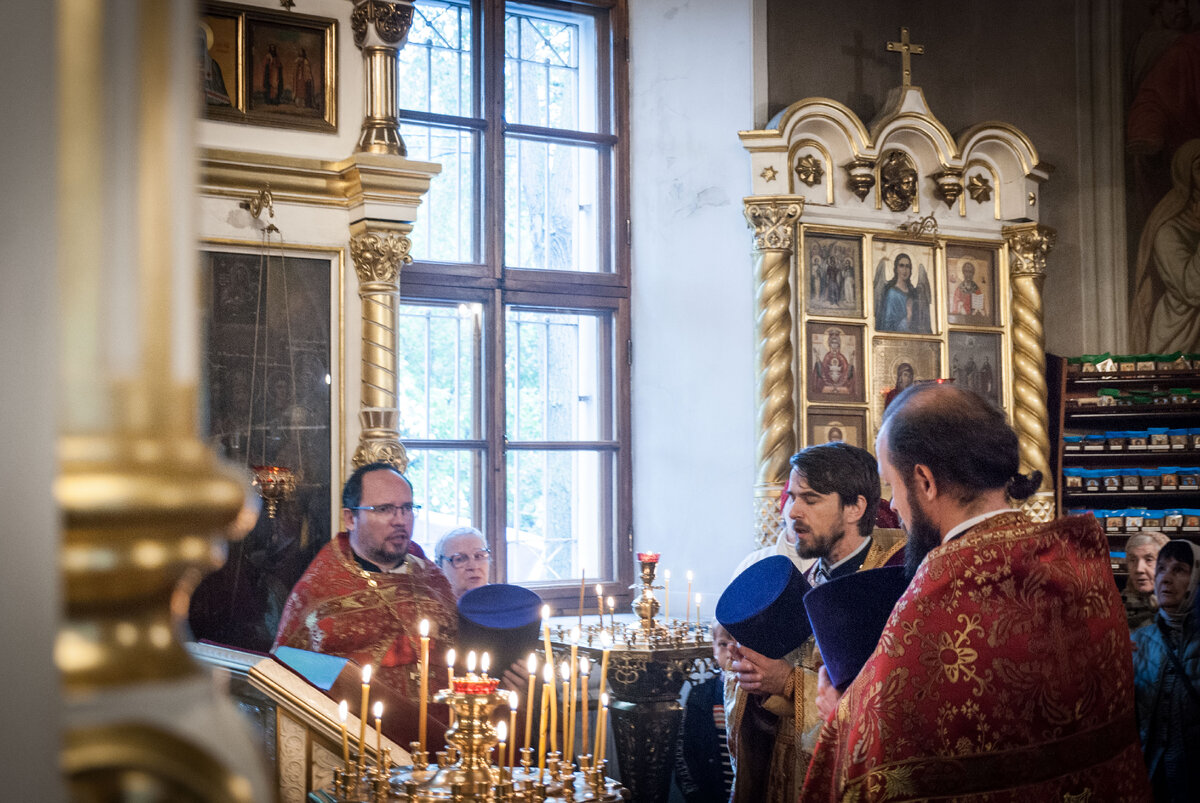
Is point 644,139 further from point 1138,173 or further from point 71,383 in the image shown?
point 71,383

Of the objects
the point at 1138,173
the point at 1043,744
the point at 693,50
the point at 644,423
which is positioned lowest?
the point at 1043,744

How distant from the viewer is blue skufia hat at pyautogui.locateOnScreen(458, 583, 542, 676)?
4.24 meters

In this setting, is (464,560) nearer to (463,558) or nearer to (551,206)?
(463,558)

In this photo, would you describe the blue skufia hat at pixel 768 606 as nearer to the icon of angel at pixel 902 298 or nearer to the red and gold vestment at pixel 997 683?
the red and gold vestment at pixel 997 683

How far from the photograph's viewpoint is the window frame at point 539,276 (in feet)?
26.1

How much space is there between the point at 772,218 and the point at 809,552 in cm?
409

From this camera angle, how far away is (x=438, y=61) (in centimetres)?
817

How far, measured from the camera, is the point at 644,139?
8367mm

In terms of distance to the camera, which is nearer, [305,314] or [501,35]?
[305,314]

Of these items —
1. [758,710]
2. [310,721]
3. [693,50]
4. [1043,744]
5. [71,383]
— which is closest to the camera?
[71,383]

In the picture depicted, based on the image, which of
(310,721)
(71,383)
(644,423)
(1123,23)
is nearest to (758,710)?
(310,721)

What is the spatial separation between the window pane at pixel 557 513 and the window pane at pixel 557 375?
0.18 m

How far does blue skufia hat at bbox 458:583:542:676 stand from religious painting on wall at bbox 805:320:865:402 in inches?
152

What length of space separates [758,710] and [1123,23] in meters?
7.44
